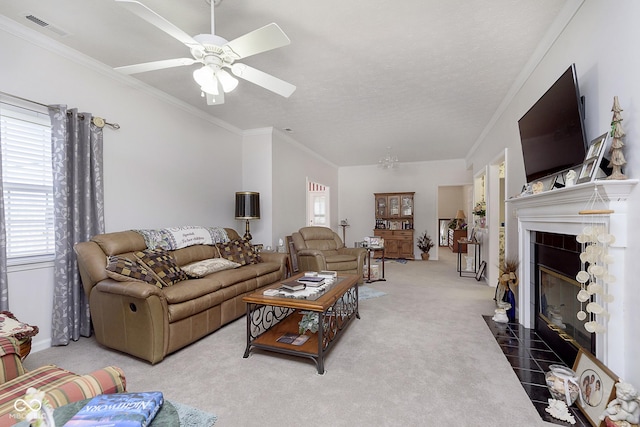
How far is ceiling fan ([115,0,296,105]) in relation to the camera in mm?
1706

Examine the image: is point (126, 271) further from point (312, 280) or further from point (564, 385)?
point (564, 385)

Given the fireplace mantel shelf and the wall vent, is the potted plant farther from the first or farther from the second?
the wall vent

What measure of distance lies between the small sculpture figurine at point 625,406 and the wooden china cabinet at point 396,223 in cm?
647

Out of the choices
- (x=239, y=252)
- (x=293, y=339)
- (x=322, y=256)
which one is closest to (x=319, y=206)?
(x=322, y=256)

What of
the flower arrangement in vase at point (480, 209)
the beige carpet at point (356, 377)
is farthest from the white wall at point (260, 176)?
the flower arrangement in vase at point (480, 209)

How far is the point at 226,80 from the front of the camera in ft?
6.88

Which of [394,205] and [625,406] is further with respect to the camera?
[394,205]

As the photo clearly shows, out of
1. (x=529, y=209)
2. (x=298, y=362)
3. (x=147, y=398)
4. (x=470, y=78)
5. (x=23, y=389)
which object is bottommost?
(x=298, y=362)

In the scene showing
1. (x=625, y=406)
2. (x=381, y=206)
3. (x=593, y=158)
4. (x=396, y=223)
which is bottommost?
(x=625, y=406)

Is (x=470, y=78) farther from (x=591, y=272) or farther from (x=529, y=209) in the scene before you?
(x=591, y=272)

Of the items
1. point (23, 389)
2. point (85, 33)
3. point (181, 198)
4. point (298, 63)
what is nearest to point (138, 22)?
point (85, 33)

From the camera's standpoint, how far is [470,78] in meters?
3.16

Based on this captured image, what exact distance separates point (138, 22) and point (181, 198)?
7.21ft

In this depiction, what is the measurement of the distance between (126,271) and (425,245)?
273 inches
